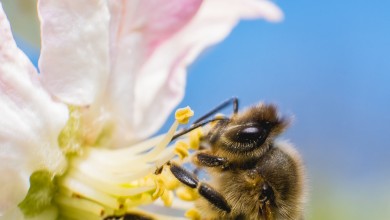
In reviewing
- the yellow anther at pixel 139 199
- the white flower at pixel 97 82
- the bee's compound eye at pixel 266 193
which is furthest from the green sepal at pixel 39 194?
the bee's compound eye at pixel 266 193

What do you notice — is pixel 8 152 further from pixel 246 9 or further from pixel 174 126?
pixel 246 9

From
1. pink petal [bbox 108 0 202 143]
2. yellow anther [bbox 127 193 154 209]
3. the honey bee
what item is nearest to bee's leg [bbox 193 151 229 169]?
the honey bee

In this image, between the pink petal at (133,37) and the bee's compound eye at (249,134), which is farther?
the pink petal at (133,37)

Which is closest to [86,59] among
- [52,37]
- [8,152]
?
[52,37]

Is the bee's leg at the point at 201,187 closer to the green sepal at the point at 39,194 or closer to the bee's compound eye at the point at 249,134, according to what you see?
the bee's compound eye at the point at 249,134

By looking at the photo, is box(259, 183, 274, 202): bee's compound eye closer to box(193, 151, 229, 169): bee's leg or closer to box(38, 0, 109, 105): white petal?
box(193, 151, 229, 169): bee's leg

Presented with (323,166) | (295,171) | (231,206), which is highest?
(295,171)

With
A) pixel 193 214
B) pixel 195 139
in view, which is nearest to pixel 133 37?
pixel 195 139

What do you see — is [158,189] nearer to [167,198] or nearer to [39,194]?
[167,198]
